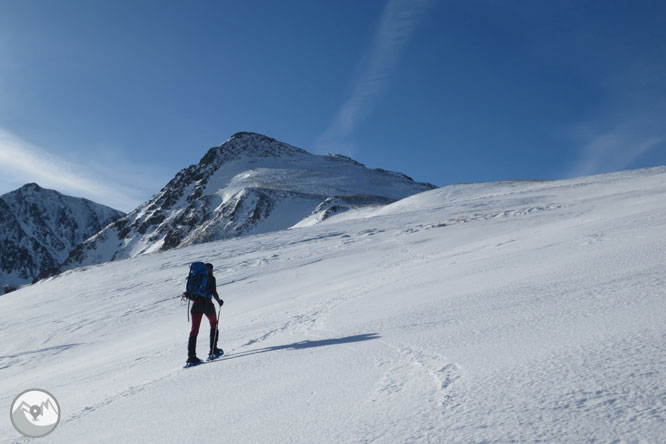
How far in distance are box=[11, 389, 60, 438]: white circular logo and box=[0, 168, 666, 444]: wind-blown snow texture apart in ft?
0.47

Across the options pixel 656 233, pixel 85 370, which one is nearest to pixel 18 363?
pixel 85 370

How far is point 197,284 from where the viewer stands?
7.26 metres

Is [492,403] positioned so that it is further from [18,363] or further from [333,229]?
[333,229]

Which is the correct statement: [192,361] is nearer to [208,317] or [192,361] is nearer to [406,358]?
[208,317]

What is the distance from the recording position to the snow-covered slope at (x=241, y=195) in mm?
80125

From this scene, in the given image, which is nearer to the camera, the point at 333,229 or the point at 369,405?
the point at 369,405

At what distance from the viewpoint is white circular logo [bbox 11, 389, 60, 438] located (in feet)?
14.6

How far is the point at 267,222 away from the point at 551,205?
2371 inches

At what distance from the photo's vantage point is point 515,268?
797 cm

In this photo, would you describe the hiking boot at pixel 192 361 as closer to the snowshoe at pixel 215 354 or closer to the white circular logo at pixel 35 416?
the snowshoe at pixel 215 354

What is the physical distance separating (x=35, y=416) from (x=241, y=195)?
83803 millimetres

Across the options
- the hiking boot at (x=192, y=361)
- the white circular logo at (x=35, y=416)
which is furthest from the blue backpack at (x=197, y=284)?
the white circular logo at (x=35, y=416)

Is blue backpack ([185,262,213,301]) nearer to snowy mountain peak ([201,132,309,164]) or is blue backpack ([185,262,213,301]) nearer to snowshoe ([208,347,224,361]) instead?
snowshoe ([208,347,224,361])

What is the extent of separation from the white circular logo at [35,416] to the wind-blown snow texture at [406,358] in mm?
143
